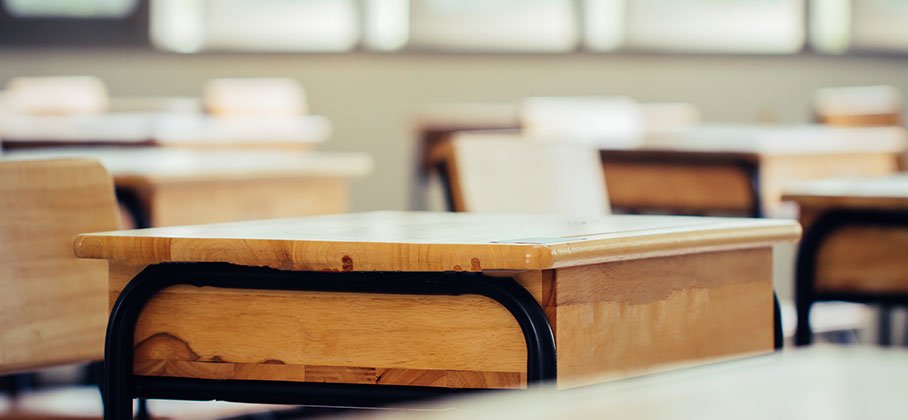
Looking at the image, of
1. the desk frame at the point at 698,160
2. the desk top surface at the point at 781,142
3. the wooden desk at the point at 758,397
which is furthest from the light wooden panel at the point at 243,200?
the wooden desk at the point at 758,397

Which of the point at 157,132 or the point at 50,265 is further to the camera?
the point at 157,132

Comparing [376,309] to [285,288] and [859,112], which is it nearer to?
[285,288]

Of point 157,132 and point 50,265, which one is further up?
point 157,132

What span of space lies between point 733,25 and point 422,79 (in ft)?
5.96

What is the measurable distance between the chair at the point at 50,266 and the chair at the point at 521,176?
2.01 feet

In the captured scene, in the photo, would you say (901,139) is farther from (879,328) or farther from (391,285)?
(391,285)

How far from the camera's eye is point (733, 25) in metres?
8.26

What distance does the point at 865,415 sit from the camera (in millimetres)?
446

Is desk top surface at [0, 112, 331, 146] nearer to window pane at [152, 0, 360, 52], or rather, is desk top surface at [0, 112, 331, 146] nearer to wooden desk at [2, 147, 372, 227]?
wooden desk at [2, 147, 372, 227]

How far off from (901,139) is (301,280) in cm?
384

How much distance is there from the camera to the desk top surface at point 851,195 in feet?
8.22

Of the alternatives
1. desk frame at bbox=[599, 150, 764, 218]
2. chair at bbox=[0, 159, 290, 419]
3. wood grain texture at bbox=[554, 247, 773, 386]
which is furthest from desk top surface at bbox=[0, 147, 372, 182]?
wood grain texture at bbox=[554, 247, 773, 386]

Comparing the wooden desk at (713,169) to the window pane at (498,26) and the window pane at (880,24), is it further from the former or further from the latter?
the window pane at (498,26)

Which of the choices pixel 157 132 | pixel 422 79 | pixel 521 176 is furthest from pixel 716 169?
pixel 422 79
